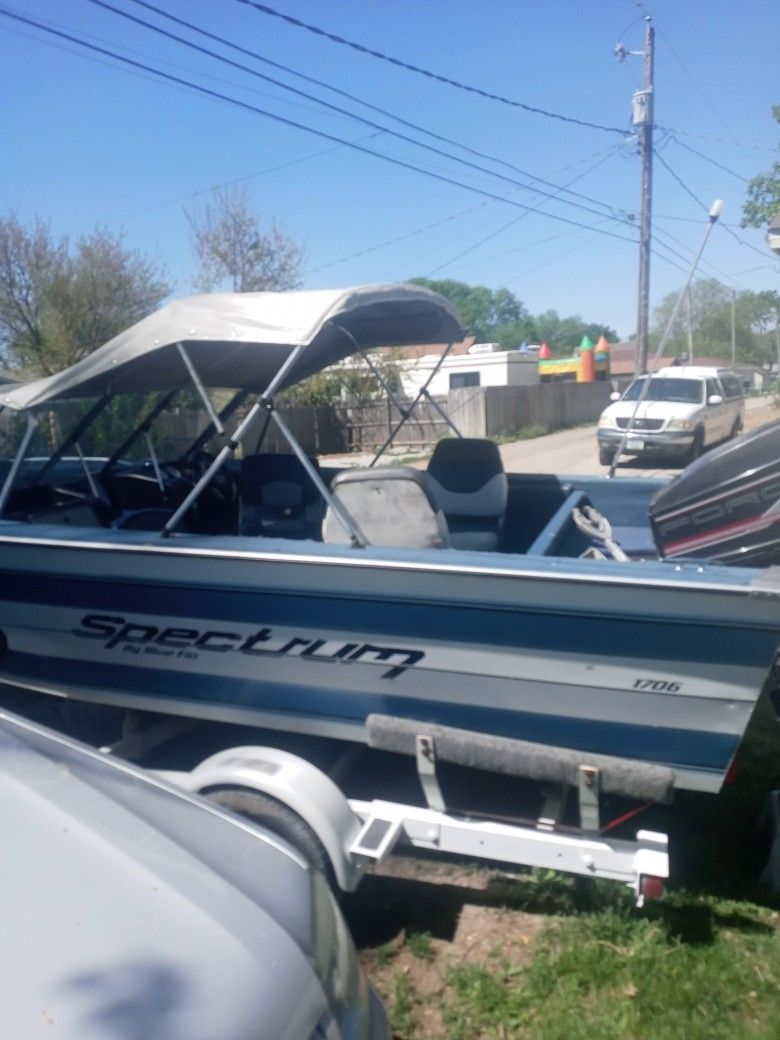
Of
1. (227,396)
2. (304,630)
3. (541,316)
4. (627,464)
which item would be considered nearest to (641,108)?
(627,464)

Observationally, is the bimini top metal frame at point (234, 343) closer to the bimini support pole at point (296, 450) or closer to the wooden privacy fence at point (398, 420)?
the bimini support pole at point (296, 450)

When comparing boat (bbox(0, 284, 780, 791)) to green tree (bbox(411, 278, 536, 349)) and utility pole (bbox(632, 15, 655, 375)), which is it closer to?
utility pole (bbox(632, 15, 655, 375))

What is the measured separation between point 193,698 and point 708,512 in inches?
99.2

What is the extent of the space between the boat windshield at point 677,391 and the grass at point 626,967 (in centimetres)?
1540

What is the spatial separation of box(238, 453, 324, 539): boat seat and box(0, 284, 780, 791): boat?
12mm

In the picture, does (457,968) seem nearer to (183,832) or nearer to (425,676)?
(425,676)

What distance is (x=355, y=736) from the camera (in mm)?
3771

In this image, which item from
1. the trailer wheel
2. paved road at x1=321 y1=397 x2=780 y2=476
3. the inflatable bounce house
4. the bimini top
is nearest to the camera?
the trailer wheel

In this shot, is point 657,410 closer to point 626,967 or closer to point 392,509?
point 392,509

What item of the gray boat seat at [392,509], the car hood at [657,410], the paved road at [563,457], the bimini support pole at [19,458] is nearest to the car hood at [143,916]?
the gray boat seat at [392,509]

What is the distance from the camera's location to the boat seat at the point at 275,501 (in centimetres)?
501

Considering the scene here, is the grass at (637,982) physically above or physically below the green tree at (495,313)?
below

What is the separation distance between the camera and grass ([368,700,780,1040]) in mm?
2932

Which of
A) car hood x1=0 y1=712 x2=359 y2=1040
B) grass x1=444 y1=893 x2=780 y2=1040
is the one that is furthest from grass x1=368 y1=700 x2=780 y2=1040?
car hood x1=0 y1=712 x2=359 y2=1040
